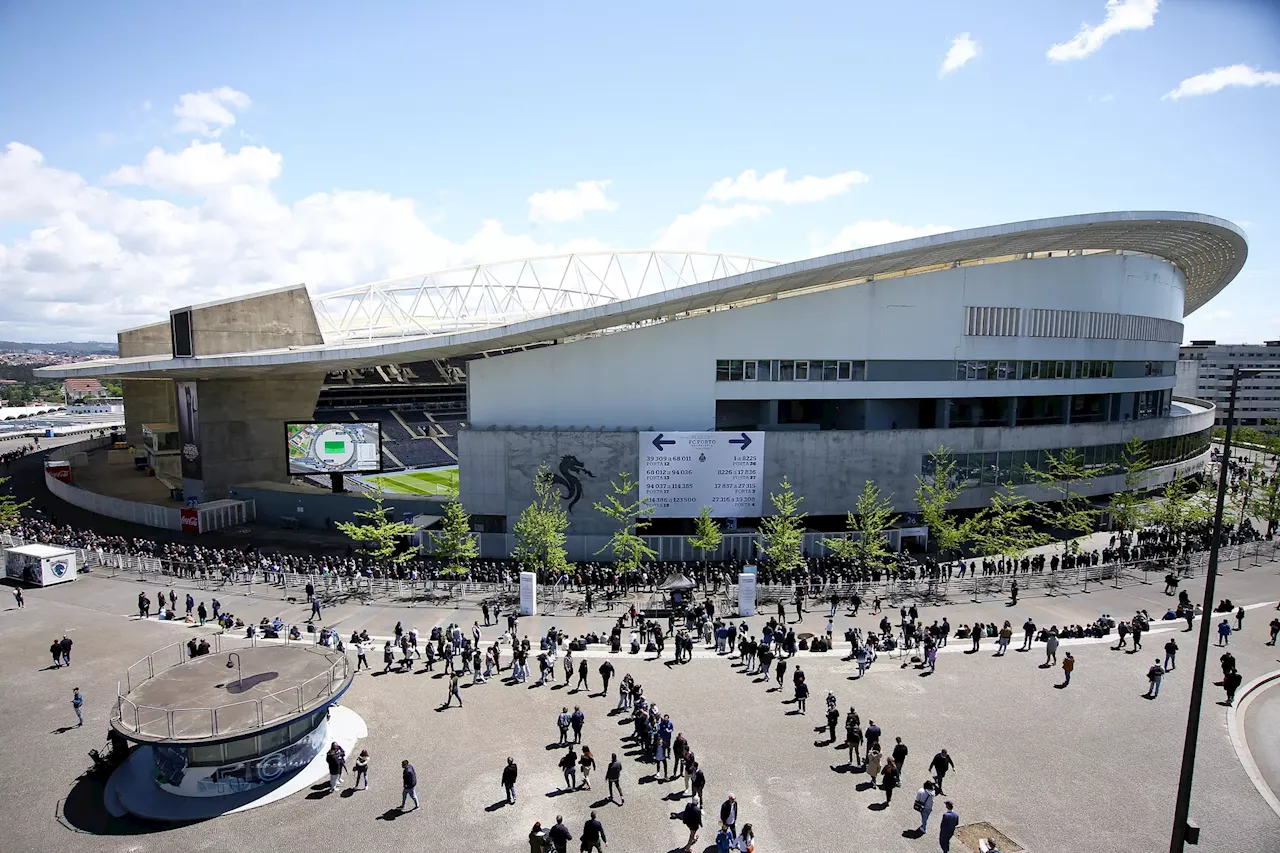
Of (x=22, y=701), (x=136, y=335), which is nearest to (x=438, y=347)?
(x=22, y=701)

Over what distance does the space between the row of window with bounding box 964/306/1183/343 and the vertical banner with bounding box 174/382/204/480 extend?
41970mm

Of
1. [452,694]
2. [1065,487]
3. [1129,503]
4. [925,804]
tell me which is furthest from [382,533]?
[1129,503]

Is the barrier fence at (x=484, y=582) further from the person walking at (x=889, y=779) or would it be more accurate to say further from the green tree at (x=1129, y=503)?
the person walking at (x=889, y=779)

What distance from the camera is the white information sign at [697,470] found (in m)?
31.4

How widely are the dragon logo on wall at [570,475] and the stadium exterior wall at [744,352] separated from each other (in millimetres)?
2217

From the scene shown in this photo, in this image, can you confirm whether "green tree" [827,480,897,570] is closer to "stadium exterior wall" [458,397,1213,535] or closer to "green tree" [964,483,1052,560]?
"stadium exterior wall" [458,397,1213,535]

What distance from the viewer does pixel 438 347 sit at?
31.1 meters

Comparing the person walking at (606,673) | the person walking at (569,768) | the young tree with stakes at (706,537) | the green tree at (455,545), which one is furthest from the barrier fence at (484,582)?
the person walking at (569,768)

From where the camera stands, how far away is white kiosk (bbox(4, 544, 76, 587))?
26734 millimetres

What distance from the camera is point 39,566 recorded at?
26703 millimetres

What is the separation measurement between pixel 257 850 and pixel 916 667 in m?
16.2

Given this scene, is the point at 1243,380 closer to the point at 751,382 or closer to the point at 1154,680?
the point at 751,382

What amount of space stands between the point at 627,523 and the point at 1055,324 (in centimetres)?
2615

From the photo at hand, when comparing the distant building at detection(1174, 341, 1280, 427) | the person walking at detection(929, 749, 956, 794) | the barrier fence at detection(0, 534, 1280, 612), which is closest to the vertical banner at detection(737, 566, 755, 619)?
the barrier fence at detection(0, 534, 1280, 612)
